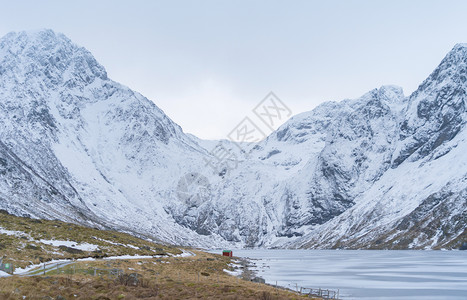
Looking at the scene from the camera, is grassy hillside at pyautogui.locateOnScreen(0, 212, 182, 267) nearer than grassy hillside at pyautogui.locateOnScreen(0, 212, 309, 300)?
No

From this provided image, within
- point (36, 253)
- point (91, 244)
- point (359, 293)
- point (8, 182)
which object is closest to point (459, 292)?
point (359, 293)

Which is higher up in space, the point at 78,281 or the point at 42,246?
the point at 42,246

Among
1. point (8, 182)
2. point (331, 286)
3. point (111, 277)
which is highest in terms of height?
point (8, 182)

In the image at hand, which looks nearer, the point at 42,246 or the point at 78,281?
the point at 78,281

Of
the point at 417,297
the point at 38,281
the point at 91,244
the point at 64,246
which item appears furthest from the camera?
the point at 91,244

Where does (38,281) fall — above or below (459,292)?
above

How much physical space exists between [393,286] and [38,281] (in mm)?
45610

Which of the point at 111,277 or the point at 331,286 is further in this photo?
the point at 331,286

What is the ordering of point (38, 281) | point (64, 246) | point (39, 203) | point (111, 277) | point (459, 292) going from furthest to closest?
1. point (39, 203)
2. point (64, 246)
3. point (459, 292)
4. point (111, 277)
5. point (38, 281)

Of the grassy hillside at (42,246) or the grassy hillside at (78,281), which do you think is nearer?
the grassy hillside at (78,281)

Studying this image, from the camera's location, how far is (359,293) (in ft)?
159

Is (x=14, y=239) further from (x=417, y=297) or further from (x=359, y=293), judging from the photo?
(x=417, y=297)

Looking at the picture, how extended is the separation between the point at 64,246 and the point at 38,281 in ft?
108

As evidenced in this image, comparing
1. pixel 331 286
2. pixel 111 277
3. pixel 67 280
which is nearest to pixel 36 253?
pixel 111 277
